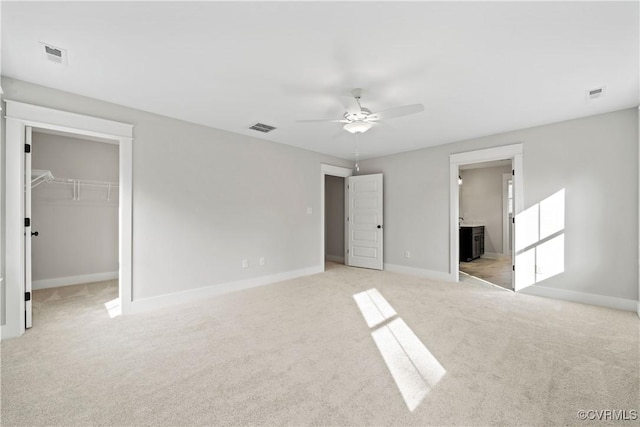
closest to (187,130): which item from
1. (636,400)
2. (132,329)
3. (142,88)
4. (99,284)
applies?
(142,88)

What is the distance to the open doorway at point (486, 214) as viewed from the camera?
23.0ft

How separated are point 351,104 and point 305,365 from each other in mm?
2600

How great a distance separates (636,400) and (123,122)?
16.9 ft

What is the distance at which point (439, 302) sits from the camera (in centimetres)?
377

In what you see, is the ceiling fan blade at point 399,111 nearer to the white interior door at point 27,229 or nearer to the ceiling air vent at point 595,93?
the ceiling air vent at point 595,93

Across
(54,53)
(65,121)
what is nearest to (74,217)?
(65,121)

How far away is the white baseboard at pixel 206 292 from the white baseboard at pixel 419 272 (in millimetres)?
1725

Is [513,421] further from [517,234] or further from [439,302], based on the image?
[517,234]

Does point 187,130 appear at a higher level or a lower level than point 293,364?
higher

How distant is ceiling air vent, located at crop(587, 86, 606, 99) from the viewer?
2914mm

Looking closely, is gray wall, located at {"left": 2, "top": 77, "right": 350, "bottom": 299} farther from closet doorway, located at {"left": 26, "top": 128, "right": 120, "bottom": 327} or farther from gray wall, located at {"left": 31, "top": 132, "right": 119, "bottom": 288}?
Answer: gray wall, located at {"left": 31, "top": 132, "right": 119, "bottom": 288}

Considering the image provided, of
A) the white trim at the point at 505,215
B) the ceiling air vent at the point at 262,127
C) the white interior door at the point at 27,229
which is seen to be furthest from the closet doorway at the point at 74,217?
the white trim at the point at 505,215

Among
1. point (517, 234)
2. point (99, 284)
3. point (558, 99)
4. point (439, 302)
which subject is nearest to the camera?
point (558, 99)

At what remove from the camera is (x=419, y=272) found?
5.43 metres
